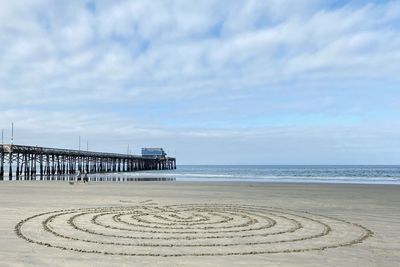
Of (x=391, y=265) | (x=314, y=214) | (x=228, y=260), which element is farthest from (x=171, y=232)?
(x=314, y=214)

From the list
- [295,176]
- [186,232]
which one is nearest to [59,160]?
[295,176]

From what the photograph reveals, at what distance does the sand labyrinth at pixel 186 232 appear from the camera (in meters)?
9.21

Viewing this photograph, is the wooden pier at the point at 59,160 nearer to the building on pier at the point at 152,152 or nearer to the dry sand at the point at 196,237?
the building on pier at the point at 152,152

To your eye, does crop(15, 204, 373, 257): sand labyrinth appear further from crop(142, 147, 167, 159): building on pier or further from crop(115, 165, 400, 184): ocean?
crop(142, 147, 167, 159): building on pier

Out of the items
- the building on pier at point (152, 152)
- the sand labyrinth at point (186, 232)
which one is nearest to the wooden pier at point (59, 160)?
the building on pier at point (152, 152)

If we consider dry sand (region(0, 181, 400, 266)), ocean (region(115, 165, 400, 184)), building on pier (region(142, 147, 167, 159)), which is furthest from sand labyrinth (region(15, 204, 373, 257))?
building on pier (region(142, 147, 167, 159))

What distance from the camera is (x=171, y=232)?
1135 centimetres

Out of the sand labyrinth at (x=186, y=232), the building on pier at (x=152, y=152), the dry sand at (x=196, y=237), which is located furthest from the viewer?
the building on pier at (x=152, y=152)

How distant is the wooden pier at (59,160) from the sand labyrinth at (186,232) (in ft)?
141

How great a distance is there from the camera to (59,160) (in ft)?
256

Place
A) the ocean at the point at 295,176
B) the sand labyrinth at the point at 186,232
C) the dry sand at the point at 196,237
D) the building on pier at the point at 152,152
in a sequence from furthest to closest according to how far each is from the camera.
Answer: the building on pier at the point at 152,152, the ocean at the point at 295,176, the sand labyrinth at the point at 186,232, the dry sand at the point at 196,237

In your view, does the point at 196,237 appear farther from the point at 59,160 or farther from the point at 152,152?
the point at 152,152

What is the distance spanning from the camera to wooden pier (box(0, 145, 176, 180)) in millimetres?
61281

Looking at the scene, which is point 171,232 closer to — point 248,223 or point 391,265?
point 248,223
